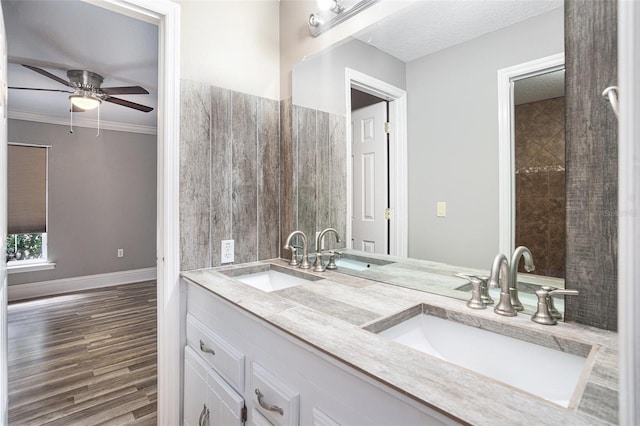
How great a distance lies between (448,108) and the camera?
3.74 feet

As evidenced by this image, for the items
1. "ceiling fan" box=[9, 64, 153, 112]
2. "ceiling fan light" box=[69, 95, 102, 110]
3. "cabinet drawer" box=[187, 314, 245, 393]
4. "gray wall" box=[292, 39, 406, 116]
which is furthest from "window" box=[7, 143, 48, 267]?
"gray wall" box=[292, 39, 406, 116]

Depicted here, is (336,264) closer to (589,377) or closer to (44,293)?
(589,377)

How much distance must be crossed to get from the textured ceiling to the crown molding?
4.56 meters

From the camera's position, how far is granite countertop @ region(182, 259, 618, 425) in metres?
0.50

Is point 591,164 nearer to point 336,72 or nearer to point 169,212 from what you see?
point 336,72

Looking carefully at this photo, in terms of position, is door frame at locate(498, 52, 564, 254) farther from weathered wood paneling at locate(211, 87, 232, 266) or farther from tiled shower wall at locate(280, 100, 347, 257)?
weathered wood paneling at locate(211, 87, 232, 266)

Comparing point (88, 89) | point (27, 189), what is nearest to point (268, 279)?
point (88, 89)

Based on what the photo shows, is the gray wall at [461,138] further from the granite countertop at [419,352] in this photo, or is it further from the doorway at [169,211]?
the doorway at [169,211]

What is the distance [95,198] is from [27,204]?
73 centimetres

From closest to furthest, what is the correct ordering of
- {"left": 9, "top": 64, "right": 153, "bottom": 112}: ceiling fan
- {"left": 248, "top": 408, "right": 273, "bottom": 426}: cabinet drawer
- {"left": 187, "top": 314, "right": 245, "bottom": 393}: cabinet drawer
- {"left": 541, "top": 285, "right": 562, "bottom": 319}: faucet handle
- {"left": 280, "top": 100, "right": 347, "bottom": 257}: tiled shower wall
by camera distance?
{"left": 541, "top": 285, "right": 562, "bottom": 319}: faucet handle, {"left": 248, "top": 408, "right": 273, "bottom": 426}: cabinet drawer, {"left": 187, "top": 314, "right": 245, "bottom": 393}: cabinet drawer, {"left": 280, "top": 100, "right": 347, "bottom": 257}: tiled shower wall, {"left": 9, "top": 64, "right": 153, "bottom": 112}: ceiling fan

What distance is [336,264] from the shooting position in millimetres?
1588

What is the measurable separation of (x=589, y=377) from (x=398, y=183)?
32.8 inches

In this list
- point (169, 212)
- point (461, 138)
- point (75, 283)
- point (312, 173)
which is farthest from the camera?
point (75, 283)

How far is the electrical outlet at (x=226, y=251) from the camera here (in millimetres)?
1643
